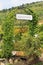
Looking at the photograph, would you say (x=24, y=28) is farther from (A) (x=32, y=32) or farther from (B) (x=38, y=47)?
(B) (x=38, y=47)

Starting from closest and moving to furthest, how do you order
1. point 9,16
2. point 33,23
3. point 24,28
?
point 9,16 → point 33,23 → point 24,28

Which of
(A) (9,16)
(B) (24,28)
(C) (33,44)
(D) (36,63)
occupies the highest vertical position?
(A) (9,16)

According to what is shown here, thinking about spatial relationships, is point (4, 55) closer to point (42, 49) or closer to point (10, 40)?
point (10, 40)

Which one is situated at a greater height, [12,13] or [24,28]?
[12,13]

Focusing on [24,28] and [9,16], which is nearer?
[9,16]

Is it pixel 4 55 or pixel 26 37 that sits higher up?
pixel 26 37

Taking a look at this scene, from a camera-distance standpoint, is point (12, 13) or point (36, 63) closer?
point (36, 63)

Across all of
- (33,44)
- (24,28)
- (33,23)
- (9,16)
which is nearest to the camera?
(33,44)

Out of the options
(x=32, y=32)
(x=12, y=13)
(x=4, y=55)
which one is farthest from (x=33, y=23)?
(x=4, y=55)

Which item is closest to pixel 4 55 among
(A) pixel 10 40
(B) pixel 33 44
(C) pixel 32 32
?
(A) pixel 10 40
